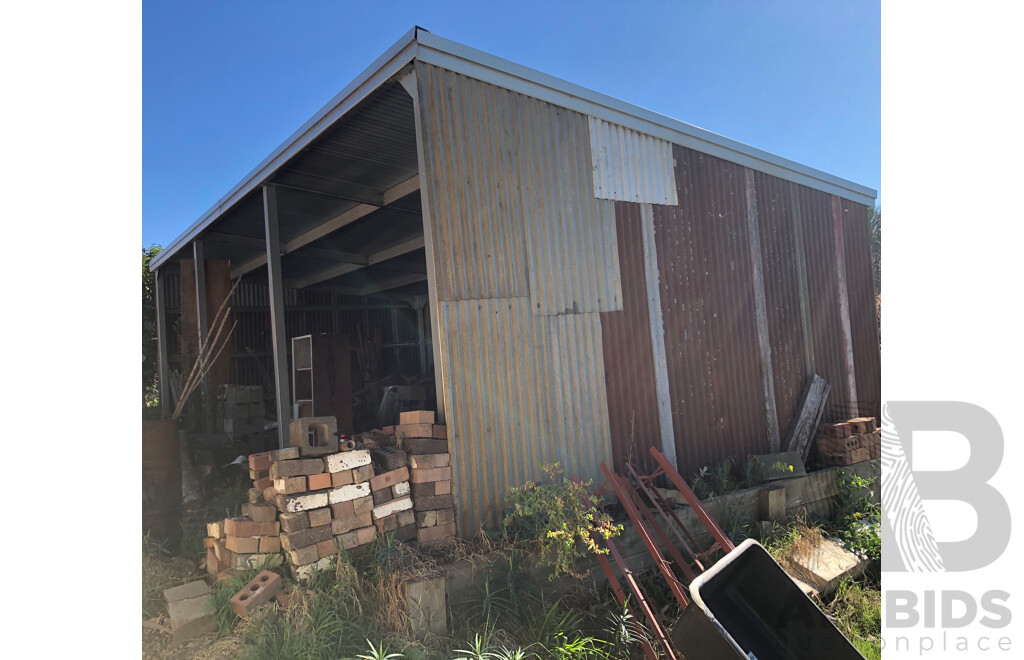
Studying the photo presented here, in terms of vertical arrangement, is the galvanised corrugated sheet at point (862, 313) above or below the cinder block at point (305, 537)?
above

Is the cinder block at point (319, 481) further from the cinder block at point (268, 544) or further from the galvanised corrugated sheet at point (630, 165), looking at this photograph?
the galvanised corrugated sheet at point (630, 165)

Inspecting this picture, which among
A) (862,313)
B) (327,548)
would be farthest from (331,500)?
(862,313)

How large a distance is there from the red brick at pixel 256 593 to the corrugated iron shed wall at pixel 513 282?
1540mm

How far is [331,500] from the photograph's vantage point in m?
4.63

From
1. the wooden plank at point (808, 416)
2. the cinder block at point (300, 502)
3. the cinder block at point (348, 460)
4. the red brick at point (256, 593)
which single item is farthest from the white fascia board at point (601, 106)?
the red brick at point (256, 593)

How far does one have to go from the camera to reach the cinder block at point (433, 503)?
4922 mm

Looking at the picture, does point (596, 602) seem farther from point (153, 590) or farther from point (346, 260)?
point (346, 260)

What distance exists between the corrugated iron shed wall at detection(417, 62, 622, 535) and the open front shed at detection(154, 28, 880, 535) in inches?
0.7

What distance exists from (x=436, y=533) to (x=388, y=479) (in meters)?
0.62

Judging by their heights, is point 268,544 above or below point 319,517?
below

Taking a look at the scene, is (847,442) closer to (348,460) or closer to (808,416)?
(808,416)

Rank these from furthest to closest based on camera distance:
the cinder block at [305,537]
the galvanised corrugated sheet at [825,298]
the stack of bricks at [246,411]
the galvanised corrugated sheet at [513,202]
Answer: the stack of bricks at [246,411]
the galvanised corrugated sheet at [825,298]
the galvanised corrugated sheet at [513,202]
the cinder block at [305,537]

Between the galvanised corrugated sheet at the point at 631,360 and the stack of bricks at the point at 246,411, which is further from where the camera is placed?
the stack of bricks at the point at 246,411

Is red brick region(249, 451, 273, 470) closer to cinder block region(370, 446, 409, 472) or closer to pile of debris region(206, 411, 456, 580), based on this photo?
pile of debris region(206, 411, 456, 580)
